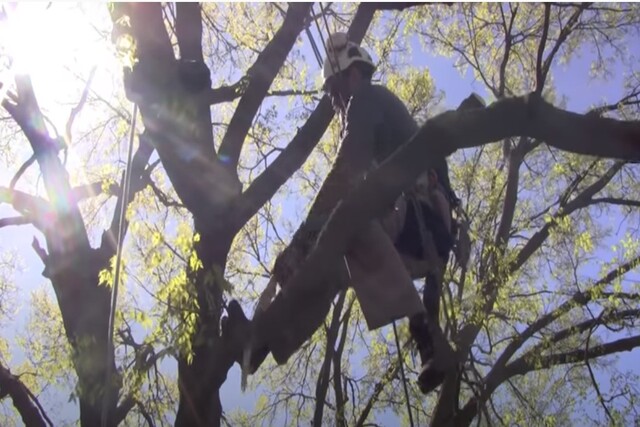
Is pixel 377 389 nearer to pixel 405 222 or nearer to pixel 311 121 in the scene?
pixel 311 121

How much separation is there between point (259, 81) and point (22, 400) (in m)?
3.03

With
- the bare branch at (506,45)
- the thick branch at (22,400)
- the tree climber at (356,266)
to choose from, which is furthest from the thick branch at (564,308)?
the thick branch at (22,400)

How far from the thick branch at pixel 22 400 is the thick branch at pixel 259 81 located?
250 centimetres

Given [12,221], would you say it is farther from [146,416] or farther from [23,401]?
[146,416]

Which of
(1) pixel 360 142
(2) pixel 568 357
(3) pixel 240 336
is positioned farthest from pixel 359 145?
(2) pixel 568 357

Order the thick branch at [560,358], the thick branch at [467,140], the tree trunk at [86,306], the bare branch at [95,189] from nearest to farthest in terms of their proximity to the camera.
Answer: the thick branch at [467,140], the tree trunk at [86,306], the bare branch at [95,189], the thick branch at [560,358]

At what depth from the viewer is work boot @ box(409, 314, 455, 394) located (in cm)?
302

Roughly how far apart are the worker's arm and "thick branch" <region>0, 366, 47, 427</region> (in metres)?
3.06

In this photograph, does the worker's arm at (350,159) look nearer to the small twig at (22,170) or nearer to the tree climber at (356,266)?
the tree climber at (356,266)

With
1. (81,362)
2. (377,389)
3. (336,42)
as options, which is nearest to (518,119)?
(336,42)

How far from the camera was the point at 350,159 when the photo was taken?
2.67 metres

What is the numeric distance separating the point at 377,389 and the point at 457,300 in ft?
5.35

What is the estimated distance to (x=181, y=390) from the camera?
10.4ft

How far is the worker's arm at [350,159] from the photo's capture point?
2662 mm
